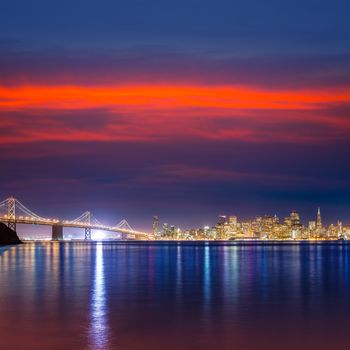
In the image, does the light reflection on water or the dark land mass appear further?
the dark land mass

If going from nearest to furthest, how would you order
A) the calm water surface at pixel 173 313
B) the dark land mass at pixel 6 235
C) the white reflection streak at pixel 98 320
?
the white reflection streak at pixel 98 320 < the calm water surface at pixel 173 313 < the dark land mass at pixel 6 235

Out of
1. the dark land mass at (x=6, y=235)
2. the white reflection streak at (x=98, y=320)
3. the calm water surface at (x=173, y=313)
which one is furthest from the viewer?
the dark land mass at (x=6, y=235)

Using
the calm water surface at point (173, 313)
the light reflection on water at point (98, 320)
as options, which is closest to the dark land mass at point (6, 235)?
the calm water surface at point (173, 313)

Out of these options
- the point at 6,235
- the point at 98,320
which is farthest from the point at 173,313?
the point at 6,235

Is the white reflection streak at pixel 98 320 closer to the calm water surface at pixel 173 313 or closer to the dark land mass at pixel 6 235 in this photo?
the calm water surface at pixel 173 313

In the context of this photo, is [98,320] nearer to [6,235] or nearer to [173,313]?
[173,313]

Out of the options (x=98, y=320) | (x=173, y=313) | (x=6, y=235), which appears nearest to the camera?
(x=98, y=320)

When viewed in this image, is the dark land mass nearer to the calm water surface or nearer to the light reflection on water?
the calm water surface

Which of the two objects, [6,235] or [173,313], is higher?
[173,313]

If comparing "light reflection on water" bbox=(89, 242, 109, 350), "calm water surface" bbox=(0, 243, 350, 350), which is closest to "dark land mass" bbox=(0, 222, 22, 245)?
"calm water surface" bbox=(0, 243, 350, 350)

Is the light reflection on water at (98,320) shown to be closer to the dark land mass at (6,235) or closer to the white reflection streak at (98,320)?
the white reflection streak at (98,320)

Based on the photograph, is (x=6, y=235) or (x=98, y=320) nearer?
(x=98, y=320)

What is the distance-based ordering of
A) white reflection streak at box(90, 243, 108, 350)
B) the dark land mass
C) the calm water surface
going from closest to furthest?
white reflection streak at box(90, 243, 108, 350) < the calm water surface < the dark land mass

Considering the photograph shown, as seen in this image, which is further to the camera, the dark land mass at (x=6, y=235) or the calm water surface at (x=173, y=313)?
the dark land mass at (x=6, y=235)
